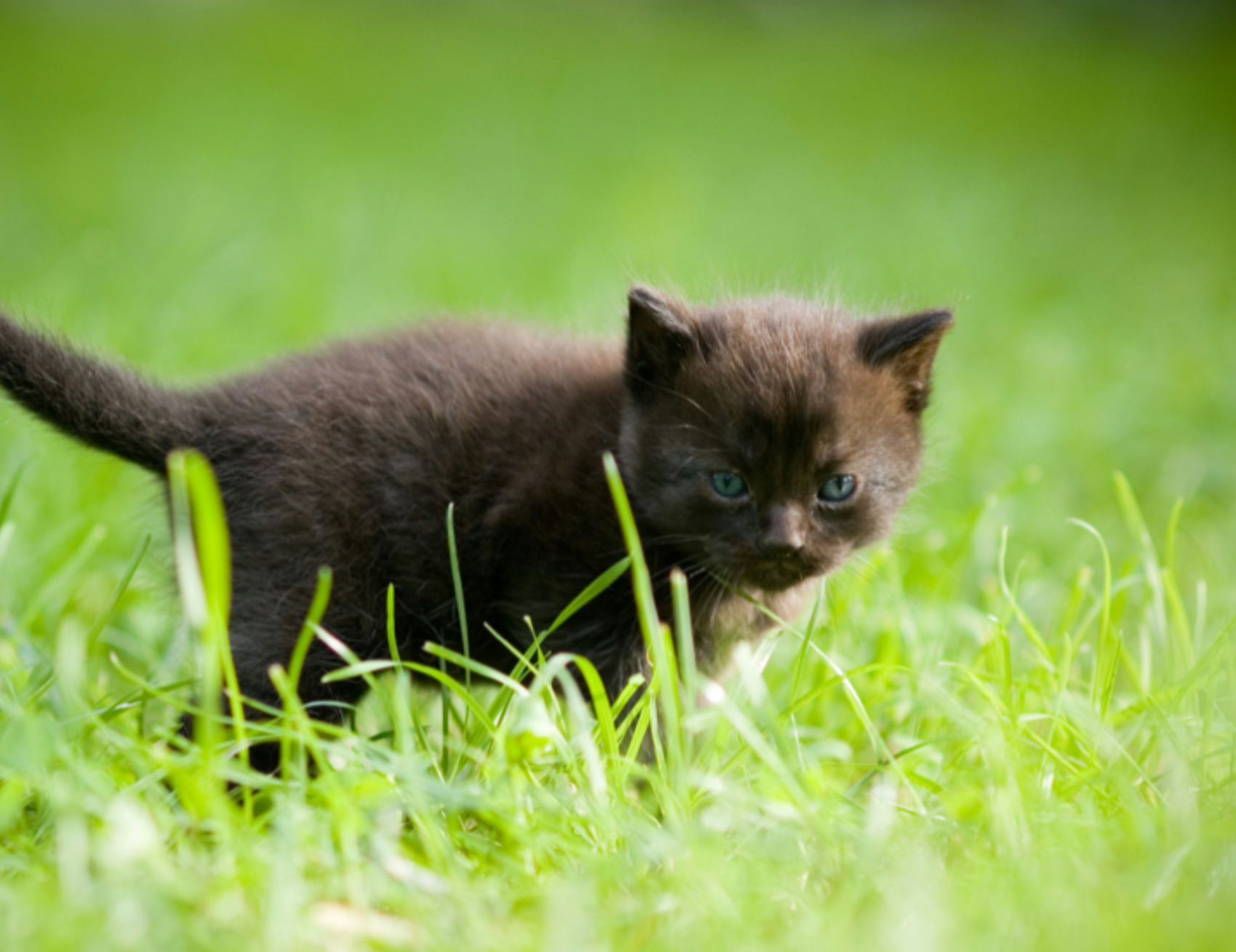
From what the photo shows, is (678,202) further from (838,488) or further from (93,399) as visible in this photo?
(93,399)

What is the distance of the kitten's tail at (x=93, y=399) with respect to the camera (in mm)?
2277

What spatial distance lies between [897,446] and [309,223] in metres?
4.58

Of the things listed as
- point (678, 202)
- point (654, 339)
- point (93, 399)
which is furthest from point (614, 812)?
point (678, 202)

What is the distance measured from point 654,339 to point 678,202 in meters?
5.53

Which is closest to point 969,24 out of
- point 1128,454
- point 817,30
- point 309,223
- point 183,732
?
point 817,30

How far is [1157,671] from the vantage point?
107 inches

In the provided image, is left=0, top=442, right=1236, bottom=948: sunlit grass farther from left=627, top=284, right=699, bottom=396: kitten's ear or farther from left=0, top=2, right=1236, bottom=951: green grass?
left=627, top=284, right=699, bottom=396: kitten's ear

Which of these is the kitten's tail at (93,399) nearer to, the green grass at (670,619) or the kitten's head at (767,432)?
the green grass at (670,619)

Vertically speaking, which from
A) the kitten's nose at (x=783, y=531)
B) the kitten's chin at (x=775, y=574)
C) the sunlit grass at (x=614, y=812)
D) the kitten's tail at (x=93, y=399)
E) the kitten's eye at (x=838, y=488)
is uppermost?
the kitten's tail at (x=93, y=399)

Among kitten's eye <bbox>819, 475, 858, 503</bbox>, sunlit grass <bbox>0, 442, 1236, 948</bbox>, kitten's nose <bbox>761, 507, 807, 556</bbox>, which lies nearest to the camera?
sunlit grass <bbox>0, 442, 1236, 948</bbox>

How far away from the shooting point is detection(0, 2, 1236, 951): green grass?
65.2 inches

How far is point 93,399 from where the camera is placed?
2.34 m

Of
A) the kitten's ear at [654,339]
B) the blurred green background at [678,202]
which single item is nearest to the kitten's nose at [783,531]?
the kitten's ear at [654,339]

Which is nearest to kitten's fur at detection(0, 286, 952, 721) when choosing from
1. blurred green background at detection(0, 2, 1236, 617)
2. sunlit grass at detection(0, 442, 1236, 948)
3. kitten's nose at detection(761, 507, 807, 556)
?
kitten's nose at detection(761, 507, 807, 556)
